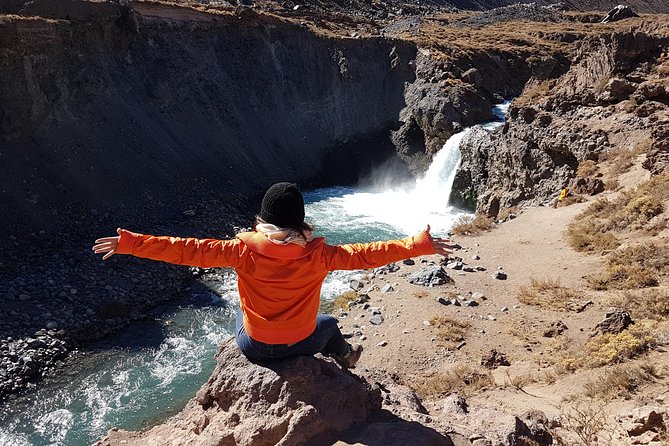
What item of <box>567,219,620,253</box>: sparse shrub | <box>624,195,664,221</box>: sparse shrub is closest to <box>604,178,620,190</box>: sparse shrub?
<box>567,219,620,253</box>: sparse shrub

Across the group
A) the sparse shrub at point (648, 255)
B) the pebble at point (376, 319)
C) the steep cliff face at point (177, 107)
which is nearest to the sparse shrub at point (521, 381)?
the pebble at point (376, 319)

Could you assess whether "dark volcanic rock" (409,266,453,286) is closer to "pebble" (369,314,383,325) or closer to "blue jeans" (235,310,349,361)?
"pebble" (369,314,383,325)

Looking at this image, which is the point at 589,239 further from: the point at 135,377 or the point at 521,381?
the point at 135,377

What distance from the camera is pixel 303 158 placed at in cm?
2773

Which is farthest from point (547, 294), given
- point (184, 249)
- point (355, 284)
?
point (184, 249)

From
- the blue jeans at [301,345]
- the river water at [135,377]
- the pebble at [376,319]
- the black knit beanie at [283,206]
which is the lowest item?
the river water at [135,377]

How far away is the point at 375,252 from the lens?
4309 millimetres

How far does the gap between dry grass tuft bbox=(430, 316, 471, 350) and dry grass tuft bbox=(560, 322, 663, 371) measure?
2552 mm

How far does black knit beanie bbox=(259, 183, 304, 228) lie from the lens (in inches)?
164

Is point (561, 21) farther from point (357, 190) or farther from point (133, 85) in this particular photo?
point (133, 85)

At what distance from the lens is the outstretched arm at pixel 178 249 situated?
420cm

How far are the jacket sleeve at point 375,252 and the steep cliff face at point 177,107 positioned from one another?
14697 mm

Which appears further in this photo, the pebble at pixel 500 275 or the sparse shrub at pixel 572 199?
the sparse shrub at pixel 572 199

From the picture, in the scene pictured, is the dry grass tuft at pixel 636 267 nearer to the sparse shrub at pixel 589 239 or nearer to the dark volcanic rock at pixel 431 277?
the sparse shrub at pixel 589 239
